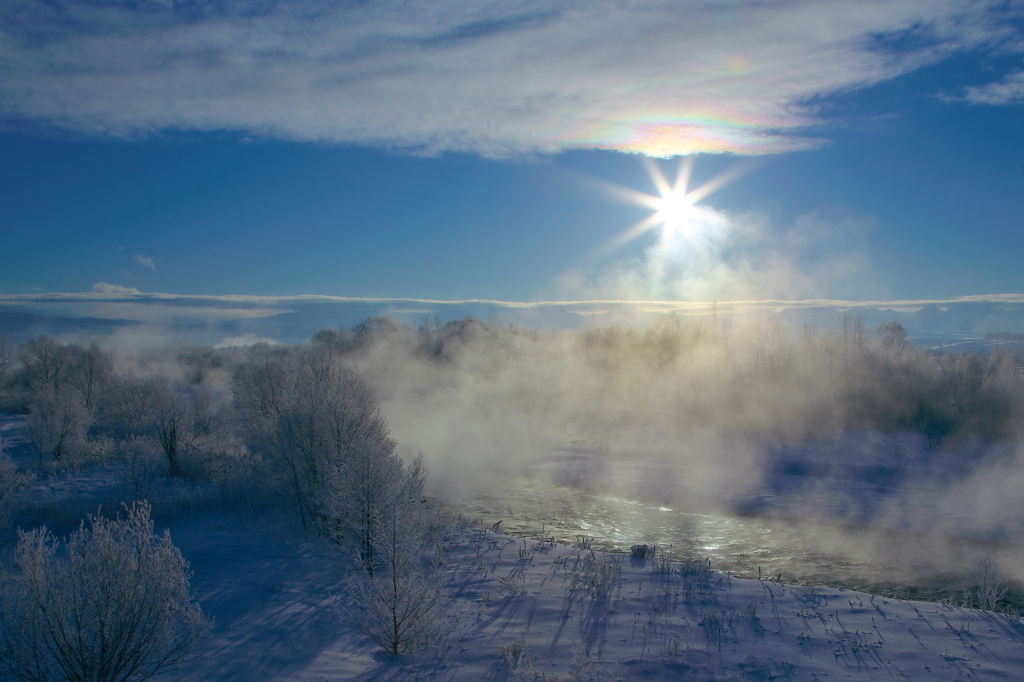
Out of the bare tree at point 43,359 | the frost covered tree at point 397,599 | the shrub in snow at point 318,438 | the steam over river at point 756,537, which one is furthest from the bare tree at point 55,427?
the frost covered tree at point 397,599

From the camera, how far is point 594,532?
15.0m

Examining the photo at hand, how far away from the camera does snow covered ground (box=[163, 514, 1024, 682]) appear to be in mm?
6617

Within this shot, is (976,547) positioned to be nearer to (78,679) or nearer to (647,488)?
(647,488)

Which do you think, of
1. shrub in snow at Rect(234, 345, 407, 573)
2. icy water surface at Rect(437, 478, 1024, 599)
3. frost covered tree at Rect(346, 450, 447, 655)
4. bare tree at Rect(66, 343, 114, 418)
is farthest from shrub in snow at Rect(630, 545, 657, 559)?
bare tree at Rect(66, 343, 114, 418)

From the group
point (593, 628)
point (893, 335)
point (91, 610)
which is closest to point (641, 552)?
point (593, 628)

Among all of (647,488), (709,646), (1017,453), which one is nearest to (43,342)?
A: (647,488)

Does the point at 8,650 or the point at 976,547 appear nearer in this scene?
the point at 8,650

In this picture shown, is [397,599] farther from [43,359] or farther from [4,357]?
[4,357]

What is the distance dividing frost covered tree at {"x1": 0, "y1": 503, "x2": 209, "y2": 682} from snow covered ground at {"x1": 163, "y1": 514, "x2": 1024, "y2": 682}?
1.33 meters

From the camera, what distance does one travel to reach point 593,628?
784 centimetres

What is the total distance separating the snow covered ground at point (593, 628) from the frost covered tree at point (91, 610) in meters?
1.33

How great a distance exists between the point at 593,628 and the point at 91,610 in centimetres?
590

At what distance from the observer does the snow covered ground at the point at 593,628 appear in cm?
662

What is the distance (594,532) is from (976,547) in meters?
9.89
